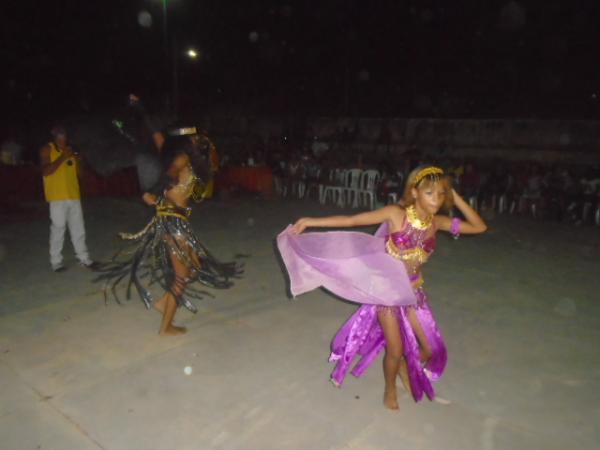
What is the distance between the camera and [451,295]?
5582 mm

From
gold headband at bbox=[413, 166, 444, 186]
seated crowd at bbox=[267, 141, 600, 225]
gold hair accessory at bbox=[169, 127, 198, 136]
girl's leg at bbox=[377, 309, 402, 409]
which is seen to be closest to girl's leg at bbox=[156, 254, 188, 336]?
gold hair accessory at bbox=[169, 127, 198, 136]

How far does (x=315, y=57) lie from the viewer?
24.0 m

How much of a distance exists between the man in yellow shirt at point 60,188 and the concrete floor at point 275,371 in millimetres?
428

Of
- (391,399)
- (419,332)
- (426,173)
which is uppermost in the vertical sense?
(426,173)

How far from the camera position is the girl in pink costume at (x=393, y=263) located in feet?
10.1

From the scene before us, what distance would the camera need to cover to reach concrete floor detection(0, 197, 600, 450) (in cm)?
305

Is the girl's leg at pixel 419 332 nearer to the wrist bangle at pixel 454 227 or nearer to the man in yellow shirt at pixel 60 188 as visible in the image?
the wrist bangle at pixel 454 227

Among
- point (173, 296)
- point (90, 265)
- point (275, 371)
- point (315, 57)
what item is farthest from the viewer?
point (315, 57)

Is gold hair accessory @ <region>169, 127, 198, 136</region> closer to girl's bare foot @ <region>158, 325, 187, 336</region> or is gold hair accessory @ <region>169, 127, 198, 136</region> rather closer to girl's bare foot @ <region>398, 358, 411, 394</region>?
girl's bare foot @ <region>158, 325, 187, 336</region>

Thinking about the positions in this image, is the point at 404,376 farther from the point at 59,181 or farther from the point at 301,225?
the point at 59,181

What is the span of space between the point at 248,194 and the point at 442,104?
980 centimetres

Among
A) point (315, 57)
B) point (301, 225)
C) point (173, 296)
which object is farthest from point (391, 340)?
point (315, 57)

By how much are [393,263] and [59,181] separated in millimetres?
4342

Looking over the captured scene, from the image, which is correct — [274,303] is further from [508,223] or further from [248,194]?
[248,194]
